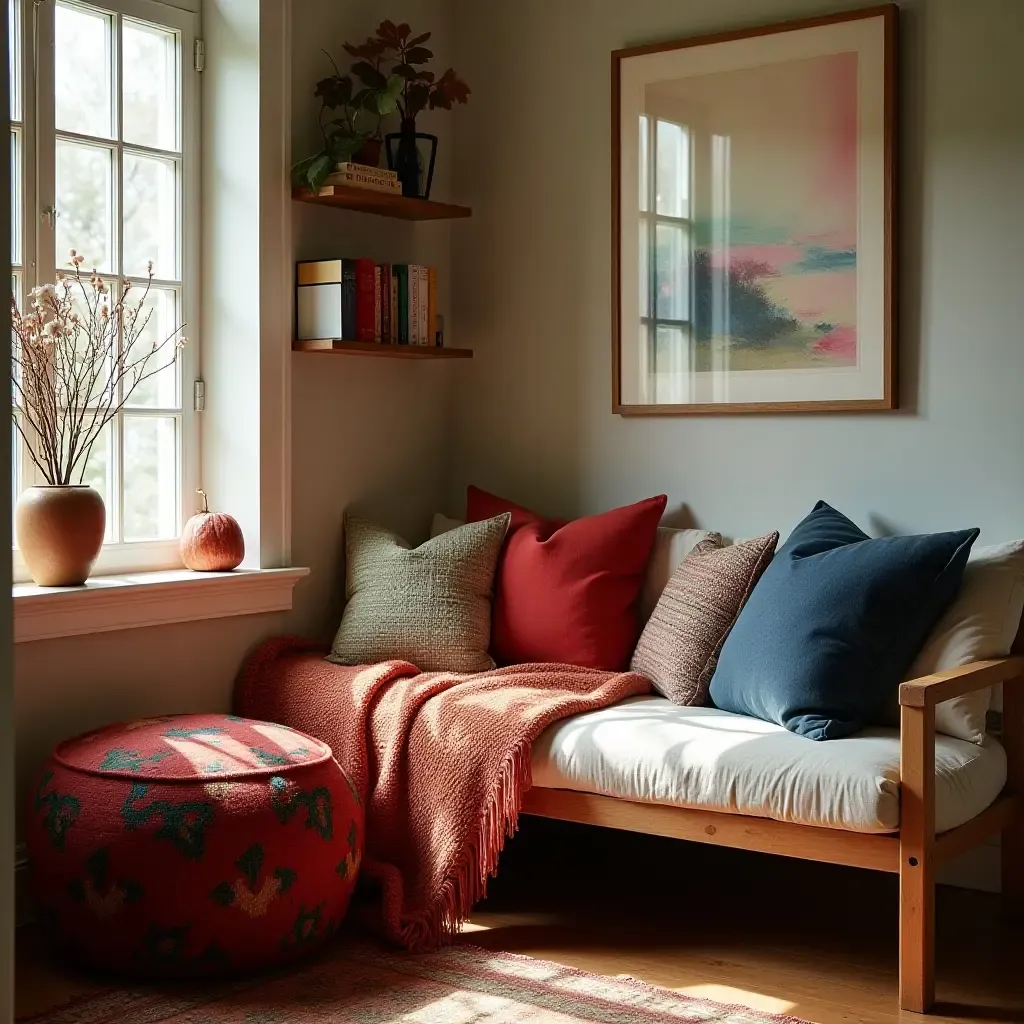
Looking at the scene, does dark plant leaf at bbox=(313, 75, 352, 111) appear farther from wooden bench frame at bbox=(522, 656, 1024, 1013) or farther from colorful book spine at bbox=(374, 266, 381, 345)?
wooden bench frame at bbox=(522, 656, 1024, 1013)

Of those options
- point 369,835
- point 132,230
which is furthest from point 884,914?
point 132,230

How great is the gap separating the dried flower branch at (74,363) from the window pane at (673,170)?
1.34 metres

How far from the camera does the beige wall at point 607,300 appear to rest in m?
3.28

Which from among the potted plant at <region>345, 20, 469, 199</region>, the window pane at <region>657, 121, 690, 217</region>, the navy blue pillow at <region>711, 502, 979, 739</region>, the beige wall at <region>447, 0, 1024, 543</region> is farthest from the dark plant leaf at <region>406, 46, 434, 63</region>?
the navy blue pillow at <region>711, 502, 979, 739</region>

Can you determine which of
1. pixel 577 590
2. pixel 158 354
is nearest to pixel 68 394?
pixel 158 354

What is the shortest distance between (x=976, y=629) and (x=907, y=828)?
58cm

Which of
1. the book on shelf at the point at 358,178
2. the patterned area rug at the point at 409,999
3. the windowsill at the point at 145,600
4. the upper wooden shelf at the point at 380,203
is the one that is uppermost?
the book on shelf at the point at 358,178

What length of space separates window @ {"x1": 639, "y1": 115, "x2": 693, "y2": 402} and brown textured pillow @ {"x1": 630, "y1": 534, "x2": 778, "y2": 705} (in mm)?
552

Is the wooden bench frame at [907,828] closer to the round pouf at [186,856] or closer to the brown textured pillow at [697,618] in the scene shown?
the brown textured pillow at [697,618]

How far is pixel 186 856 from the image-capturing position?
2.61 metres

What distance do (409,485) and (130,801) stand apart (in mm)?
1599

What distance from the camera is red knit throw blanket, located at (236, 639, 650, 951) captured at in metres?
2.99

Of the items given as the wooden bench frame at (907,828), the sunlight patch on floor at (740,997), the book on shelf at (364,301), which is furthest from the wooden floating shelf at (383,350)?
the sunlight patch on floor at (740,997)

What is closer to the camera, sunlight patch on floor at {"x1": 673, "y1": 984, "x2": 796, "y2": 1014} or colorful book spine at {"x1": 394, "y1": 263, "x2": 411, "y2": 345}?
sunlight patch on floor at {"x1": 673, "y1": 984, "x2": 796, "y2": 1014}
